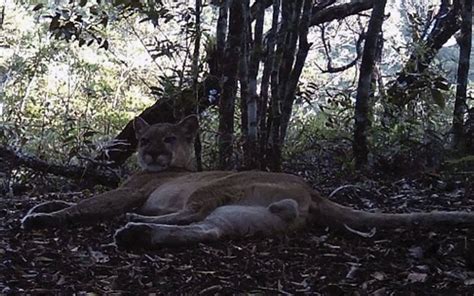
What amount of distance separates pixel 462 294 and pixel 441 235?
102 centimetres

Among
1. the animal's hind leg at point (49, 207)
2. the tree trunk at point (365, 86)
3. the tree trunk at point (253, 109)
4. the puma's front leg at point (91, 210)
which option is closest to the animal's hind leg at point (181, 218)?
the puma's front leg at point (91, 210)

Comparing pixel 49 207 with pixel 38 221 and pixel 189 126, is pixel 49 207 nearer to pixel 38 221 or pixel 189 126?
pixel 38 221

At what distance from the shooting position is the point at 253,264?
3.15 meters

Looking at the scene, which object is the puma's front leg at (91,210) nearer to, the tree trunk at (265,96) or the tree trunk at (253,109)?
the tree trunk at (253,109)

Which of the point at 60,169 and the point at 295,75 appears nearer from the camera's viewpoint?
the point at 295,75

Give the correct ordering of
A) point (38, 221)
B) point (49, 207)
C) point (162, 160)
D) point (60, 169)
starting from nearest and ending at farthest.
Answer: point (38, 221) < point (49, 207) < point (162, 160) < point (60, 169)

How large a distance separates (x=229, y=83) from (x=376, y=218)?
2538 mm

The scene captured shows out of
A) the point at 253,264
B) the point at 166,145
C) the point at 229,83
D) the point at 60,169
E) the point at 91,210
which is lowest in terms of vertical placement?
the point at 253,264

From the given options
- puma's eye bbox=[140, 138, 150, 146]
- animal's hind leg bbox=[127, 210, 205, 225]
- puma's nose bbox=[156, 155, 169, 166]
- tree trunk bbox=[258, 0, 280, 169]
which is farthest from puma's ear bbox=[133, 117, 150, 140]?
animal's hind leg bbox=[127, 210, 205, 225]

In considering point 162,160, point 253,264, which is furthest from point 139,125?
point 253,264

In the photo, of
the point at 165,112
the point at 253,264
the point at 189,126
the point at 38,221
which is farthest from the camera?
the point at 165,112

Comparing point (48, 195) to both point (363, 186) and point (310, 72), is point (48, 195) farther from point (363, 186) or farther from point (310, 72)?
point (310, 72)

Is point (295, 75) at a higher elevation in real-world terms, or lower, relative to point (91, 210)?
higher

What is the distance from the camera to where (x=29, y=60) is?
10180mm
